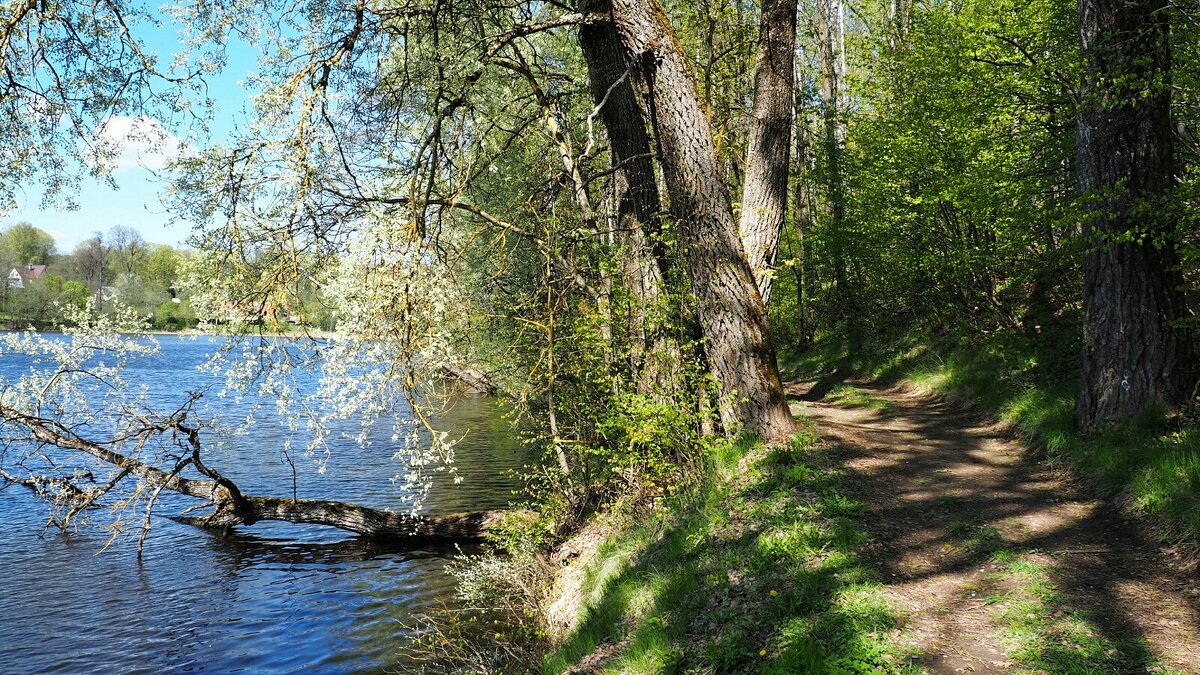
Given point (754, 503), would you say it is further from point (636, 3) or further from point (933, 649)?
point (636, 3)

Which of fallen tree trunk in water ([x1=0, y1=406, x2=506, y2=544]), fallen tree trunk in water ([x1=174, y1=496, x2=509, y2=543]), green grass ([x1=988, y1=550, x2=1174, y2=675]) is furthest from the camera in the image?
fallen tree trunk in water ([x1=174, y1=496, x2=509, y2=543])

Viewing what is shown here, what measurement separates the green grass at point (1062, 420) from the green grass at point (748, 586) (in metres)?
2.26

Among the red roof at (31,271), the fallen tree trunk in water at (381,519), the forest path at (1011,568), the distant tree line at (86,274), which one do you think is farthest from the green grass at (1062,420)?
the red roof at (31,271)

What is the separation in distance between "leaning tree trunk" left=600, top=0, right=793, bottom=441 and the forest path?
120 centimetres

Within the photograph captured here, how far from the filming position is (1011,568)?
18.4 ft

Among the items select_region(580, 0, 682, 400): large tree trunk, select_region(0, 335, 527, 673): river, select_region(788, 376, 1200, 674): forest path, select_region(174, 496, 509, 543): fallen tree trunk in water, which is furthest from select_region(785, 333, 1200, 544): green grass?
select_region(0, 335, 527, 673): river

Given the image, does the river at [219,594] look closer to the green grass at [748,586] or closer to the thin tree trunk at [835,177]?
the green grass at [748,586]

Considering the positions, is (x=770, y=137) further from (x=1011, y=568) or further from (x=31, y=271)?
(x=31, y=271)

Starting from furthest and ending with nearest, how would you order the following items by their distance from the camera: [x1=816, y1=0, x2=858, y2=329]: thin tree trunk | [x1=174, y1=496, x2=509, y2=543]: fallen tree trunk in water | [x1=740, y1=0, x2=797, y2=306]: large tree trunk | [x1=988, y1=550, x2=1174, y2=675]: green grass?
[x1=816, y1=0, x2=858, y2=329]: thin tree trunk < [x1=174, y1=496, x2=509, y2=543]: fallen tree trunk in water < [x1=740, y1=0, x2=797, y2=306]: large tree trunk < [x1=988, y1=550, x2=1174, y2=675]: green grass

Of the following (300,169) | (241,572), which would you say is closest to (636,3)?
(300,169)

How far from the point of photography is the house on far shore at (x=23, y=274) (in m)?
70.1

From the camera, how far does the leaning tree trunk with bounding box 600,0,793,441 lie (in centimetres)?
823

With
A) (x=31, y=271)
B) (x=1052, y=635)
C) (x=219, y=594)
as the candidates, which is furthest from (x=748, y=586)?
(x=31, y=271)

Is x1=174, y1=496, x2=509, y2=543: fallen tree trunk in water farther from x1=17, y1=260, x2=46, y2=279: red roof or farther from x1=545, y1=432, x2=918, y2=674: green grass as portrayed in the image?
x1=17, y1=260, x2=46, y2=279: red roof
